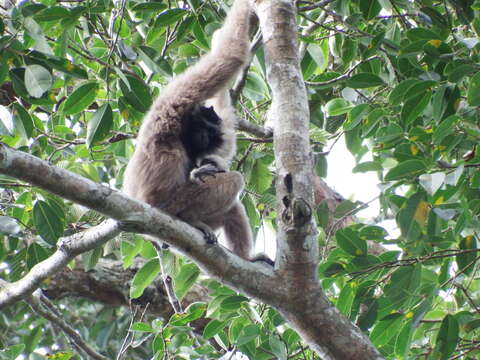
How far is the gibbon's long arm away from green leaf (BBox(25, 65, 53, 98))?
1325 mm

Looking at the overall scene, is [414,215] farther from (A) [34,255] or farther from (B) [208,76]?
(A) [34,255]

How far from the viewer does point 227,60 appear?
4.67m

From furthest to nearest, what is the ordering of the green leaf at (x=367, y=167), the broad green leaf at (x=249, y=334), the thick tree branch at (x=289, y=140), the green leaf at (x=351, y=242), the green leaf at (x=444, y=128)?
1. the green leaf at (x=367, y=167)
2. the broad green leaf at (x=249, y=334)
3. the green leaf at (x=351, y=242)
4. the green leaf at (x=444, y=128)
5. the thick tree branch at (x=289, y=140)

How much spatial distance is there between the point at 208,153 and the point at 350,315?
2.09 meters

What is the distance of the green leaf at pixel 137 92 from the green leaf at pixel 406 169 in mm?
1749

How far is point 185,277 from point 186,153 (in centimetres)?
110

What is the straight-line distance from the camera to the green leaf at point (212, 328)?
4477 mm

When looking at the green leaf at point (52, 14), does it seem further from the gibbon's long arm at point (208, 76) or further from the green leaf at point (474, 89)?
the green leaf at point (474, 89)

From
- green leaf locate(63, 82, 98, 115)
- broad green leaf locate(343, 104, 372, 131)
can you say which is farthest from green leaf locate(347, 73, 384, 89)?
green leaf locate(63, 82, 98, 115)

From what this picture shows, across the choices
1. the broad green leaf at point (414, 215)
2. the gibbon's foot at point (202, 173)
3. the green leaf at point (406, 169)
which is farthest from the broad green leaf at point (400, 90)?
the gibbon's foot at point (202, 173)

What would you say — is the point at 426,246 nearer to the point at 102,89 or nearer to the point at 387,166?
the point at 387,166

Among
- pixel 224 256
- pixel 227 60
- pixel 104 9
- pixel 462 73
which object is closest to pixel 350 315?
pixel 224 256

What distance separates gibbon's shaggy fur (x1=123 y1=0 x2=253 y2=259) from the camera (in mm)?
4676

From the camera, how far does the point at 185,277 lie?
465 centimetres
